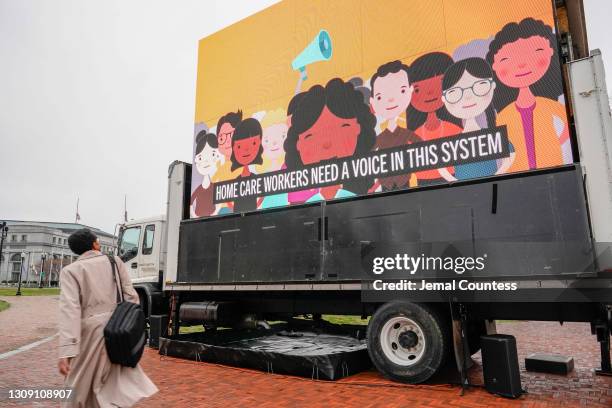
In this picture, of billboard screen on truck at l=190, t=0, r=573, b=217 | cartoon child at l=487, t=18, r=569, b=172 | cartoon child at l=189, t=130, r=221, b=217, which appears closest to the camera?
cartoon child at l=487, t=18, r=569, b=172

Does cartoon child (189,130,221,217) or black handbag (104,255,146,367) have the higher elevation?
cartoon child (189,130,221,217)

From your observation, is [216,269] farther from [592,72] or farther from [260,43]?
[592,72]

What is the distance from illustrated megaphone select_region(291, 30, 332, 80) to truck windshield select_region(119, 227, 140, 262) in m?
6.19

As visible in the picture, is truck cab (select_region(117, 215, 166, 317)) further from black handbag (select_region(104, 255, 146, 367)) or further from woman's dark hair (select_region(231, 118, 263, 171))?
black handbag (select_region(104, 255, 146, 367))

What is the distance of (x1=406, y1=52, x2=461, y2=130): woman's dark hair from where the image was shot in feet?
22.2

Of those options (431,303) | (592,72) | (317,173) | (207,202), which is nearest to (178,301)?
→ (207,202)

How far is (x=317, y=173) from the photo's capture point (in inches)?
313

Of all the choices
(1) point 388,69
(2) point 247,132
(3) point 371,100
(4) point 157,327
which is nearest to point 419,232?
(3) point 371,100

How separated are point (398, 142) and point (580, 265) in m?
3.15

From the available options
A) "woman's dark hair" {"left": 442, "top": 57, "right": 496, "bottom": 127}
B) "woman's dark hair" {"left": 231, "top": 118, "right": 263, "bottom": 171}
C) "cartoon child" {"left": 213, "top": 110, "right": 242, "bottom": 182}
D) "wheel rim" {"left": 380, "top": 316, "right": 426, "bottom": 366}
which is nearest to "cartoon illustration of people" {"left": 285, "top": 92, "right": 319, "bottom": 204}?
"woman's dark hair" {"left": 231, "top": 118, "right": 263, "bottom": 171}

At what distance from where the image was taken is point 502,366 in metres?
5.57

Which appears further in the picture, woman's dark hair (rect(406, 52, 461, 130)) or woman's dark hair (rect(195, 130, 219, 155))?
woman's dark hair (rect(195, 130, 219, 155))

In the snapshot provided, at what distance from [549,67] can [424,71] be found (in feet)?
6.01

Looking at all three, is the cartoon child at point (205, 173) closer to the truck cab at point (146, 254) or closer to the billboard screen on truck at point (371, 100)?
the billboard screen on truck at point (371, 100)
